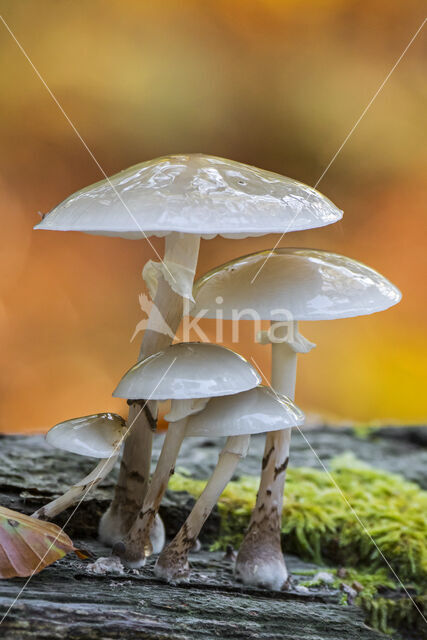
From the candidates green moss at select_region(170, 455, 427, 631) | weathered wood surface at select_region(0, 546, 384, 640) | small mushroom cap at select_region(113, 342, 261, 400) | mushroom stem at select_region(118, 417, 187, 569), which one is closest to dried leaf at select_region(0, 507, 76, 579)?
weathered wood surface at select_region(0, 546, 384, 640)

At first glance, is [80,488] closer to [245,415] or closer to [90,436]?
A: [90,436]

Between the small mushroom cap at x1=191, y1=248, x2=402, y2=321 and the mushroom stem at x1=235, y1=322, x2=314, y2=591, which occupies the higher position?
the small mushroom cap at x1=191, y1=248, x2=402, y2=321

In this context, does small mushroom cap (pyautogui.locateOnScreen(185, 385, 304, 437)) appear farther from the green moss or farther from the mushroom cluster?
the green moss

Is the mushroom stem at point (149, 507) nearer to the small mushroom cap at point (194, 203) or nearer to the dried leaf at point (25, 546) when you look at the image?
the dried leaf at point (25, 546)

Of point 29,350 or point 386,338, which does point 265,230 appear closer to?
point 29,350

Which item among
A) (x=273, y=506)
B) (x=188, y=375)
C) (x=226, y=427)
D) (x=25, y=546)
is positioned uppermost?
(x=188, y=375)

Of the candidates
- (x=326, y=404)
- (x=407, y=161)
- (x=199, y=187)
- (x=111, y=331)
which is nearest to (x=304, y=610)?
(x=199, y=187)

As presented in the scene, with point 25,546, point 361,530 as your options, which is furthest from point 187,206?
point 361,530
